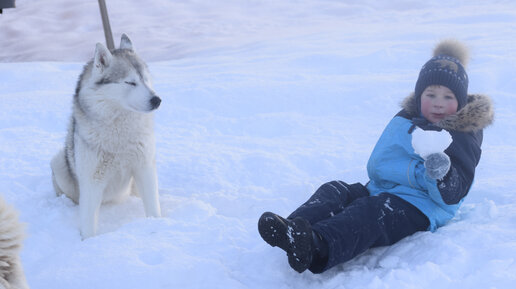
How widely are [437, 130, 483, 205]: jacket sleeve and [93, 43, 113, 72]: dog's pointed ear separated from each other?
6.52 feet

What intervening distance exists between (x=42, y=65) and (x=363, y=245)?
724 cm

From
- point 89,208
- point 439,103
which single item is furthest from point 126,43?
point 439,103

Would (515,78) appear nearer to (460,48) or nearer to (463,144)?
(460,48)

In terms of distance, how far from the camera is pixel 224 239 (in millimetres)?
2648

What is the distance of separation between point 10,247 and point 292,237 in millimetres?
1052

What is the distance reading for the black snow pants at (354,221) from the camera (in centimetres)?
217

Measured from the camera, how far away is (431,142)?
2.29m

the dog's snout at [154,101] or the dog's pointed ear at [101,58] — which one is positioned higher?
the dog's pointed ear at [101,58]

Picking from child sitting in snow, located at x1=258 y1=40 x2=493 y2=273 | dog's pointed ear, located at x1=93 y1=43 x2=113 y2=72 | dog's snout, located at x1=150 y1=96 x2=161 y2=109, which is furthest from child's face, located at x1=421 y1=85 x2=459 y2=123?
dog's pointed ear, located at x1=93 y1=43 x2=113 y2=72

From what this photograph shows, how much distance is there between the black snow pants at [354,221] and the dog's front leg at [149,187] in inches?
43.4

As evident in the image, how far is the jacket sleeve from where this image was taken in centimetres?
230

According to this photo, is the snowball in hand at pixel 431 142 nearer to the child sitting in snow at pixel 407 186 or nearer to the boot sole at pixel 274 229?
the child sitting in snow at pixel 407 186

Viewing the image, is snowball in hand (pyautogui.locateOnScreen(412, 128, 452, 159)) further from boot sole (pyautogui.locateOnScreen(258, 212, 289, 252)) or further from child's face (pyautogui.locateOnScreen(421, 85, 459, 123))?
boot sole (pyautogui.locateOnScreen(258, 212, 289, 252))

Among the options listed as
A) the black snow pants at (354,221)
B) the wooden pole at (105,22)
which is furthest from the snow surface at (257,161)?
the wooden pole at (105,22)
